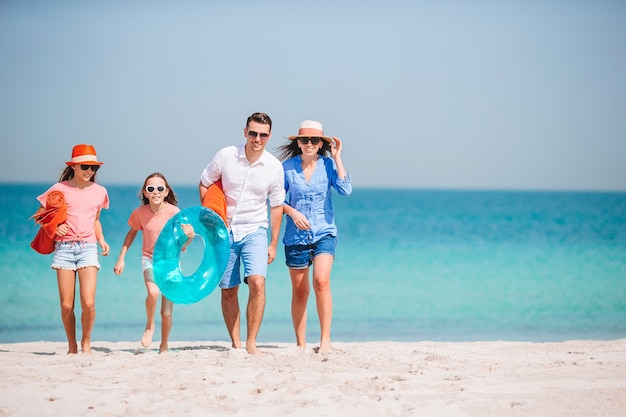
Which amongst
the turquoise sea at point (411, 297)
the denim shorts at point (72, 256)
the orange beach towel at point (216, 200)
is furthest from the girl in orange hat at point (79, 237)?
the turquoise sea at point (411, 297)

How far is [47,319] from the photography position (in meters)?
10.3

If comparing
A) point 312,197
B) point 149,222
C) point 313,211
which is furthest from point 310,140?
point 149,222

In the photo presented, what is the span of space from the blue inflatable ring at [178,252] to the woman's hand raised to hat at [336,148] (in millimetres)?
1039

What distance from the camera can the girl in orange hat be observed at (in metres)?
5.45

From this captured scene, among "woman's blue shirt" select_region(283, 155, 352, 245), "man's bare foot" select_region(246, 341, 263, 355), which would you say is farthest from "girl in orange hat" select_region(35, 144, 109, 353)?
"woman's blue shirt" select_region(283, 155, 352, 245)

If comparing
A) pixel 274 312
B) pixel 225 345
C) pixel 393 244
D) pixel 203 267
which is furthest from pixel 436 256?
pixel 203 267

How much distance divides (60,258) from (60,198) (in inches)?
16.6

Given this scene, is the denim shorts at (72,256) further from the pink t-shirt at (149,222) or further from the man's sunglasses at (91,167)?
the man's sunglasses at (91,167)

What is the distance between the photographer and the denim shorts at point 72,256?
545 centimetres

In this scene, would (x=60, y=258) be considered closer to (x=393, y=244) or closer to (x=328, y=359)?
(x=328, y=359)

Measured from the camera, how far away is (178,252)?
543 cm

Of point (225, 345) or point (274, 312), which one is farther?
point (274, 312)

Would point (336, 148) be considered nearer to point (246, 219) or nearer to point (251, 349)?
point (246, 219)

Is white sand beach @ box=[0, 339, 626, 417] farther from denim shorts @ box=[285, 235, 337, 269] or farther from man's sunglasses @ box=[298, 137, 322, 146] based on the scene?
man's sunglasses @ box=[298, 137, 322, 146]
